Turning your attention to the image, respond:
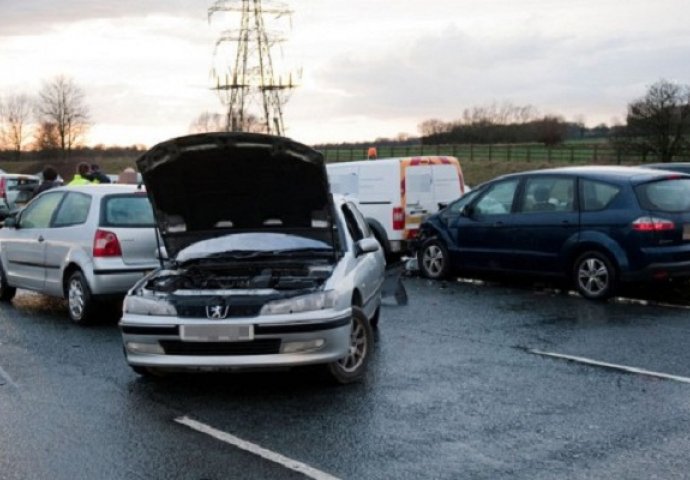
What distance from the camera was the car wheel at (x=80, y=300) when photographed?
10.2 metres

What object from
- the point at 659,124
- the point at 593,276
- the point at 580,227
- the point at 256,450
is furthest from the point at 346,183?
the point at 659,124

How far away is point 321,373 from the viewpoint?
24.6 ft

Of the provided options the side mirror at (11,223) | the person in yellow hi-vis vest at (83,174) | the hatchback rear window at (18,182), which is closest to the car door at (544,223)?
the side mirror at (11,223)

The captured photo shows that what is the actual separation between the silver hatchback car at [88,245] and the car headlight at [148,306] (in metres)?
3.04

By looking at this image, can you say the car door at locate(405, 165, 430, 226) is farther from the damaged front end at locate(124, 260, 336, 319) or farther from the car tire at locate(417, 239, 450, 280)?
the damaged front end at locate(124, 260, 336, 319)

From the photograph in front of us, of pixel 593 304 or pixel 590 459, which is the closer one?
pixel 590 459

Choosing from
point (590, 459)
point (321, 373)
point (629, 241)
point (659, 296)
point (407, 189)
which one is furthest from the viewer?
point (407, 189)

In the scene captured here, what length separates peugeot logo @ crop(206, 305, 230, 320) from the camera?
22.1ft

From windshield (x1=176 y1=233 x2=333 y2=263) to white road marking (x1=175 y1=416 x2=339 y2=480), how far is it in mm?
2054

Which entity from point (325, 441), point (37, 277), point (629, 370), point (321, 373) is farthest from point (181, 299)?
point (37, 277)

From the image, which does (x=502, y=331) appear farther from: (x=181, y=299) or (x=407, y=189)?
(x=407, y=189)

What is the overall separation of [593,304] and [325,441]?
6236 millimetres

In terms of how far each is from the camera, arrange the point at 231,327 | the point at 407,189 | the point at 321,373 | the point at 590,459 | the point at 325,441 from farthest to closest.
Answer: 1. the point at 407,189
2. the point at 321,373
3. the point at 231,327
4. the point at 325,441
5. the point at 590,459

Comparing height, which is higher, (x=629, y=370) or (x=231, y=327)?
(x=231, y=327)
